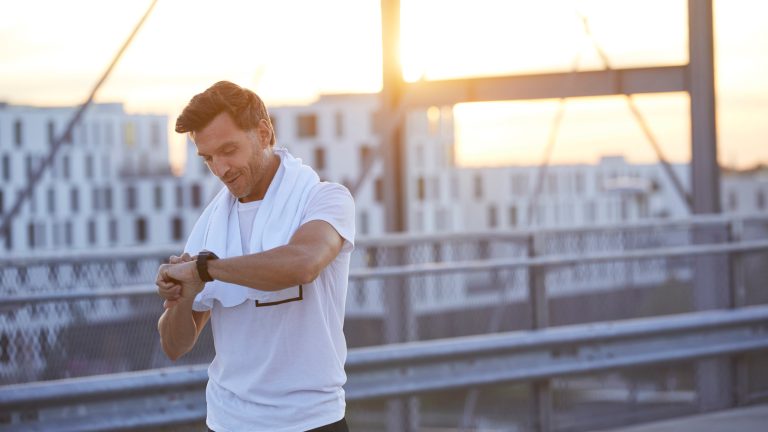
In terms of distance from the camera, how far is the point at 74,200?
89.7 meters

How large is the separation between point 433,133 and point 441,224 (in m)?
6.55

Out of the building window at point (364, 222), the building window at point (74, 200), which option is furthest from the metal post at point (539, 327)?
the building window at point (74, 200)

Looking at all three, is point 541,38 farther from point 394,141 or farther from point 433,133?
point 433,133

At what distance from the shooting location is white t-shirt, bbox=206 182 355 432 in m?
2.93

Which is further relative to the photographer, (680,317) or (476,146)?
(476,146)

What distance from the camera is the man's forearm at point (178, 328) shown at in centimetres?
308

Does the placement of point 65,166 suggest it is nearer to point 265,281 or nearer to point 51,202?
point 51,202

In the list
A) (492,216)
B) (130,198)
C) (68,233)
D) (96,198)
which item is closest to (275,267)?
(68,233)

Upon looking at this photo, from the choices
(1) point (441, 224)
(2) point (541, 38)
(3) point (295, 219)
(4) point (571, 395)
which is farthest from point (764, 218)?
(1) point (441, 224)

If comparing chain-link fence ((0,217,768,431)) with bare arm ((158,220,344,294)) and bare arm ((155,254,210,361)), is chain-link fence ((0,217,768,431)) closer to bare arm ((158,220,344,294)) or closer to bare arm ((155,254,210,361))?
bare arm ((155,254,210,361))

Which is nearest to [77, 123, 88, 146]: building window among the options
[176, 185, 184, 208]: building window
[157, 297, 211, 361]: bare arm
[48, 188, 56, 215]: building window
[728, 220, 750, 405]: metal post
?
[48, 188, 56, 215]: building window

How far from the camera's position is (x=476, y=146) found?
303 ft

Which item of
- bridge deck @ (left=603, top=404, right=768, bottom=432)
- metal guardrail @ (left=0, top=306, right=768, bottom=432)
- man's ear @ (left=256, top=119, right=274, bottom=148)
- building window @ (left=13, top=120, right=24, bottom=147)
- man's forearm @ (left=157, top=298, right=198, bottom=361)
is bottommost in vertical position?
bridge deck @ (left=603, top=404, right=768, bottom=432)

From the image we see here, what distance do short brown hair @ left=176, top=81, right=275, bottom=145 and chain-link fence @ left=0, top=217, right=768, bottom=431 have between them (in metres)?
2.86
